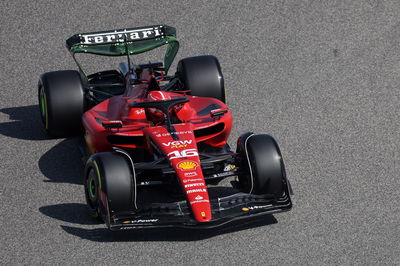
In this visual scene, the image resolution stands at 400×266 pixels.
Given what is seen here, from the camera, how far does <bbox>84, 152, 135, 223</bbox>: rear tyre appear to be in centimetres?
1117

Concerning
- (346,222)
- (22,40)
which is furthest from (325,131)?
(22,40)

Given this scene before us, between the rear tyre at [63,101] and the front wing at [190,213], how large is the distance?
3.04 m

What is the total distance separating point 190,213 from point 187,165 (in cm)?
70

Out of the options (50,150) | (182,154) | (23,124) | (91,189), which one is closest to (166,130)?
(182,154)

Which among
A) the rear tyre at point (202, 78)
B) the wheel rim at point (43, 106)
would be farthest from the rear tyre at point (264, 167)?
the wheel rim at point (43, 106)

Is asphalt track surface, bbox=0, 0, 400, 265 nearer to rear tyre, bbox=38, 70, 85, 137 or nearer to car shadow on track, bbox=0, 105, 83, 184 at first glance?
car shadow on track, bbox=0, 105, 83, 184

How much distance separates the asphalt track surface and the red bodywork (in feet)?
2.25

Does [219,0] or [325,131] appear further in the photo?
[219,0]

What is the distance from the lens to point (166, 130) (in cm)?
1220

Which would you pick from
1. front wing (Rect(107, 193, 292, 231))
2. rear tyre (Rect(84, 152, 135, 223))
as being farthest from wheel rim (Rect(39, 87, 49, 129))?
front wing (Rect(107, 193, 292, 231))

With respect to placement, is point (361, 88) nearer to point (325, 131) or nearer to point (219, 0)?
point (325, 131)

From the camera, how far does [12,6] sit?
18.6 m

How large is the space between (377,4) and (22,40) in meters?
6.88

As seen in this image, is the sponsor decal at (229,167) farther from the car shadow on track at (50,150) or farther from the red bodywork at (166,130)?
the car shadow on track at (50,150)
